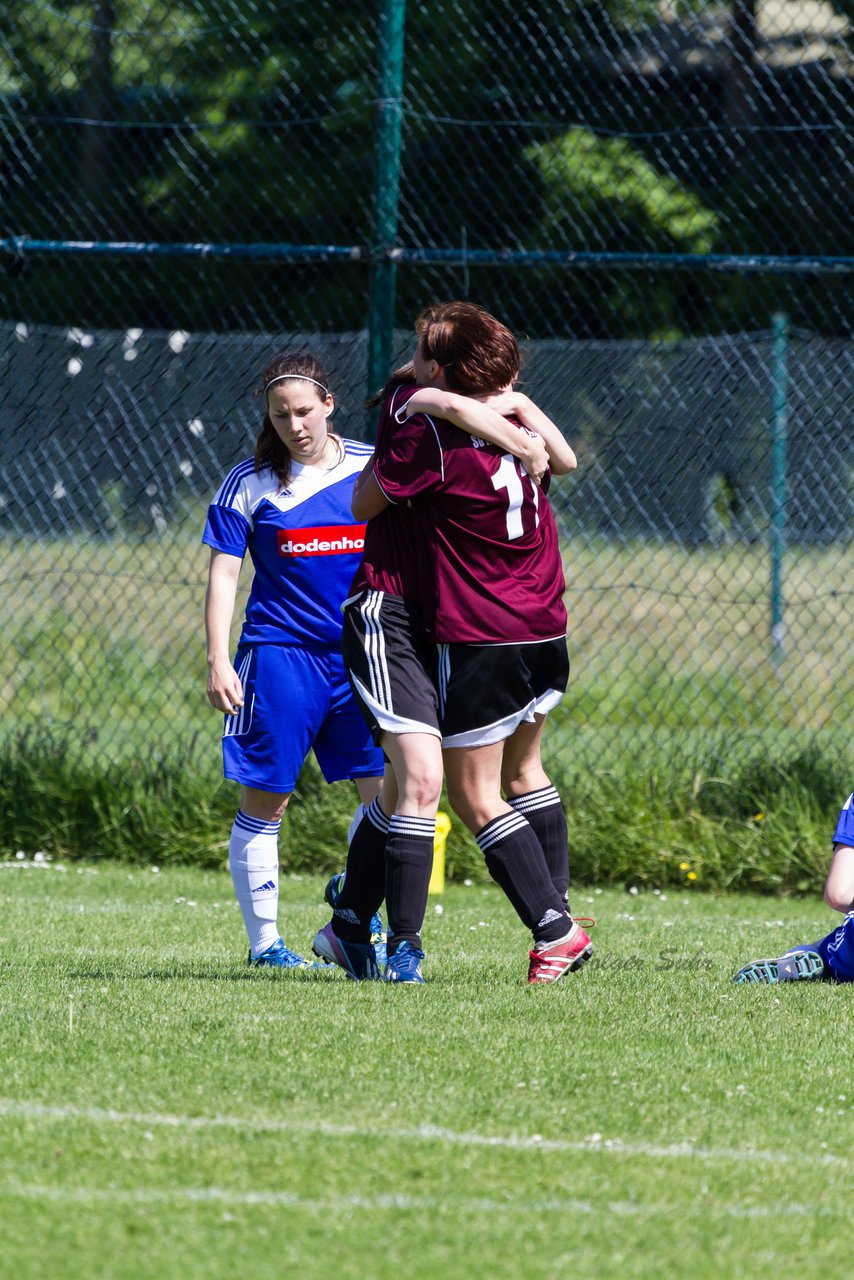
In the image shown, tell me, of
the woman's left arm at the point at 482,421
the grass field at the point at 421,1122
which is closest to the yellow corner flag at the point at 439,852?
the grass field at the point at 421,1122

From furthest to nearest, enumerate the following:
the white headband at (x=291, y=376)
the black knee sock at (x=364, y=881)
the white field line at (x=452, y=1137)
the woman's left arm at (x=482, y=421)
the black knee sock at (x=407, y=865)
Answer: the white headband at (x=291, y=376) < the black knee sock at (x=364, y=881) < the black knee sock at (x=407, y=865) < the woman's left arm at (x=482, y=421) < the white field line at (x=452, y=1137)

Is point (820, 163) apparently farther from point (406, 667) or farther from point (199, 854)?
point (406, 667)

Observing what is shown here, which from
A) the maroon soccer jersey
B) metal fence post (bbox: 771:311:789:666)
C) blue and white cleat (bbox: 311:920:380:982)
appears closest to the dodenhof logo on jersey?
the maroon soccer jersey

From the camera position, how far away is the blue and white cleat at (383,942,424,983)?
4359mm

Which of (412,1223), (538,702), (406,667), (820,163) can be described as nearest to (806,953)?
(538,702)

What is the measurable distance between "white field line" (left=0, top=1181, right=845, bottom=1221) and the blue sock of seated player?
197cm

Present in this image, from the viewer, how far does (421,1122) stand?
3039 millimetres

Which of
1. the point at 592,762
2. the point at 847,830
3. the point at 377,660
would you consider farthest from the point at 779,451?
the point at 377,660

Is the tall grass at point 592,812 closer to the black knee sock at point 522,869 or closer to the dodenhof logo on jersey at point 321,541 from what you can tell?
Answer: the dodenhof logo on jersey at point 321,541

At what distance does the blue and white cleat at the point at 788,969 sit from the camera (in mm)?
4566

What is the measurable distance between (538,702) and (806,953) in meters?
1.07

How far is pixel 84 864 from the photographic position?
24.2 feet

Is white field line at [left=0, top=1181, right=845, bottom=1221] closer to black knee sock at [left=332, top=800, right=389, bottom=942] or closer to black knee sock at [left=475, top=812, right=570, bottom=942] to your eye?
black knee sock at [left=475, top=812, right=570, bottom=942]

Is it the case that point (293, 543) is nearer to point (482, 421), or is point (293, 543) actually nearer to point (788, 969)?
point (482, 421)
